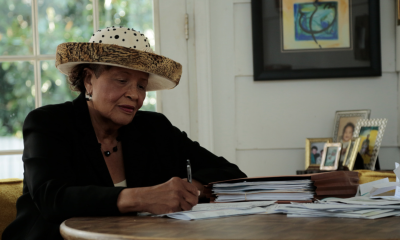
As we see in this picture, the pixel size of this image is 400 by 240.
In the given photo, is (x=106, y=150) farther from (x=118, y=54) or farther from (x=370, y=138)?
(x=370, y=138)

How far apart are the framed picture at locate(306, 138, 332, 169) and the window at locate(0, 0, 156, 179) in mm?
946

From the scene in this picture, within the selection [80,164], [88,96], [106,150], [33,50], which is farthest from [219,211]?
[33,50]

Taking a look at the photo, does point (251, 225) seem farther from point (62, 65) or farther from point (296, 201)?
point (62, 65)

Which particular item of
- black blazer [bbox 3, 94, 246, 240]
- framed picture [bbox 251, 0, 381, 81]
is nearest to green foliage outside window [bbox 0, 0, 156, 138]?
framed picture [bbox 251, 0, 381, 81]

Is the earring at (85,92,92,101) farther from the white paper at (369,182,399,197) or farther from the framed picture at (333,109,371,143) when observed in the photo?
the framed picture at (333,109,371,143)

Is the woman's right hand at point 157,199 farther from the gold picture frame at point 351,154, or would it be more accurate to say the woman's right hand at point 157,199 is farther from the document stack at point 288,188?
the gold picture frame at point 351,154

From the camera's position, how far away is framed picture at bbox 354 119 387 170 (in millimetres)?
2287

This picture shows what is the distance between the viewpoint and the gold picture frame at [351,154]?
222 cm

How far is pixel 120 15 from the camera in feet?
8.82

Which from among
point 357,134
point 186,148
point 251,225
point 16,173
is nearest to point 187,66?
point 186,148

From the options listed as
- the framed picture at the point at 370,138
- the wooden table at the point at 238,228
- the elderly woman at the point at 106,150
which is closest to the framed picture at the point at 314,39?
the framed picture at the point at 370,138

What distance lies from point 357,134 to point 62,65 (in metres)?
1.54

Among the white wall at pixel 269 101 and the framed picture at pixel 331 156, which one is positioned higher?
the white wall at pixel 269 101

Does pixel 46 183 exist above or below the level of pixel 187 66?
below
